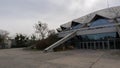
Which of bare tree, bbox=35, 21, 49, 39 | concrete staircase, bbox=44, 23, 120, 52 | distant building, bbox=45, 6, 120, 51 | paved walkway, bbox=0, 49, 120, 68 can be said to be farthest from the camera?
bare tree, bbox=35, 21, 49, 39

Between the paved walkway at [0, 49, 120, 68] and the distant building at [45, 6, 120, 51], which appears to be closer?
the paved walkway at [0, 49, 120, 68]

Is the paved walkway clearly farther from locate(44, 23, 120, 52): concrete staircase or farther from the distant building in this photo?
the distant building

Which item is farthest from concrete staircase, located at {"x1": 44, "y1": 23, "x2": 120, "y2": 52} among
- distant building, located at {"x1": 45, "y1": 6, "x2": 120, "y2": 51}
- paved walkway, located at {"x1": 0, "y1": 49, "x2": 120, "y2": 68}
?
paved walkway, located at {"x1": 0, "y1": 49, "x2": 120, "y2": 68}

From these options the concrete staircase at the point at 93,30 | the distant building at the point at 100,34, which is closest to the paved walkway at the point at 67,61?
the concrete staircase at the point at 93,30

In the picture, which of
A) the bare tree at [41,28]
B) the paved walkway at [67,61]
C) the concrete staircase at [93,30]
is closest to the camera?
the paved walkway at [67,61]

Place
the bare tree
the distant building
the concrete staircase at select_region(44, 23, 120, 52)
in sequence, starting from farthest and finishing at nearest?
the bare tree < the distant building < the concrete staircase at select_region(44, 23, 120, 52)

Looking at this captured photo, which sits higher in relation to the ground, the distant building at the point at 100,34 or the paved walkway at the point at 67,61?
the distant building at the point at 100,34

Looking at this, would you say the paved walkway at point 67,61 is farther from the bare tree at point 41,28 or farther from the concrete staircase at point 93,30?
the bare tree at point 41,28

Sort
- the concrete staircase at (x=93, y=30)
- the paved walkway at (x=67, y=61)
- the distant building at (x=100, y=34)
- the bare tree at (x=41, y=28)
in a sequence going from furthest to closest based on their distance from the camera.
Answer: the bare tree at (x=41, y=28)
the distant building at (x=100, y=34)
the concrete staircase at (x=93, y=30)
the paved walkway at (x=67, y=61)

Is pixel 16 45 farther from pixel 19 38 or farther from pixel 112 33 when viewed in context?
pixel 112 33

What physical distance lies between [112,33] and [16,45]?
39.9 m

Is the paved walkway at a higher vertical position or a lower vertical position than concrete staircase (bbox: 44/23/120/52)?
lower

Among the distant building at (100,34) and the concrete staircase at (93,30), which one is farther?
the distant building at (100,34)

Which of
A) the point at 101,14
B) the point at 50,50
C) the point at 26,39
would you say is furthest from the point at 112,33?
the point at 26,39
